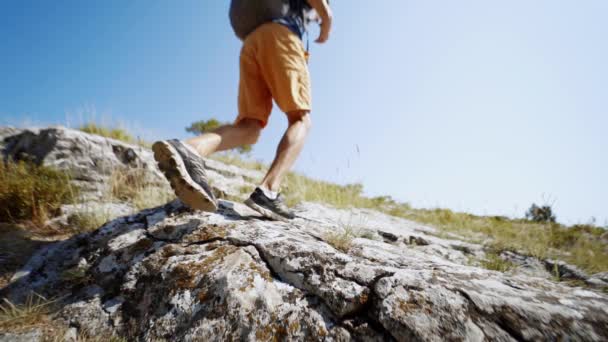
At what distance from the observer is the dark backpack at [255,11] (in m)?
2.18

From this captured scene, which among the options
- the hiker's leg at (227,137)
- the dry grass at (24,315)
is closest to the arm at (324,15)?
the hiker's leg at (227,137)

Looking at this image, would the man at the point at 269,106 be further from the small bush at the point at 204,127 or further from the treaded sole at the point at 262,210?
the small bush at the point at 204,127

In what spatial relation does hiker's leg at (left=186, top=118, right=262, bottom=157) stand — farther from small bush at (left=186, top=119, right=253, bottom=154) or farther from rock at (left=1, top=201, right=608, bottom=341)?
small bush at (left=186, top=119, right=253, bottom=154)

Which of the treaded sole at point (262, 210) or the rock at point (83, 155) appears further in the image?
the rock at point (83, 155)

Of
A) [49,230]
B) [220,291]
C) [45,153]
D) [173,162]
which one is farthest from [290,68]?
[45,153]

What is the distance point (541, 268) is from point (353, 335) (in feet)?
9.04

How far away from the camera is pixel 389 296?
3.61ft

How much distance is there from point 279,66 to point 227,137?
714mm

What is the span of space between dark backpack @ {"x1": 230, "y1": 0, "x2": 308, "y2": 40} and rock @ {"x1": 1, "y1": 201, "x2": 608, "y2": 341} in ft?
5.56

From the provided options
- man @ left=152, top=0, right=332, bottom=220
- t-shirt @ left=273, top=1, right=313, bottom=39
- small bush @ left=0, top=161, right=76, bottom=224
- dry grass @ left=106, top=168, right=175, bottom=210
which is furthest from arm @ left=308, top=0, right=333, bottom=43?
small bush @ left=0, top=161, right=76, bottom=224

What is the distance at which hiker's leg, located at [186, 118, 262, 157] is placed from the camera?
1.92 metres

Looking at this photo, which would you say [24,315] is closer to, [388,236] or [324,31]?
[388,236]

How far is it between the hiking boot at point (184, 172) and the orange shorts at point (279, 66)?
2.49 ft

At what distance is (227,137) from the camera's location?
2.15m
